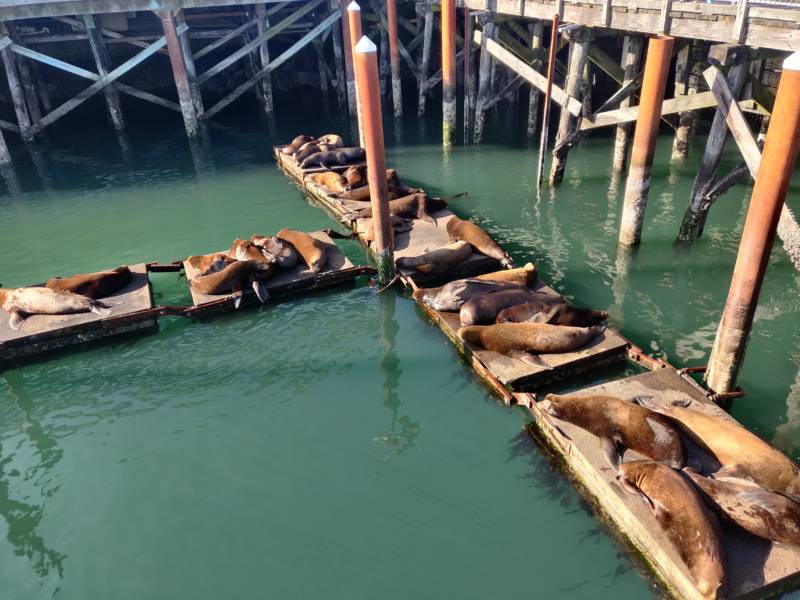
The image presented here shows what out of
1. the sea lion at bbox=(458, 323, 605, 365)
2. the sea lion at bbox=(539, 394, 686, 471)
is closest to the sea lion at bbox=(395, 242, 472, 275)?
the sea lion at bbox=(458, 323, 605, 365)

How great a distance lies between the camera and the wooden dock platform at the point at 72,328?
914cm

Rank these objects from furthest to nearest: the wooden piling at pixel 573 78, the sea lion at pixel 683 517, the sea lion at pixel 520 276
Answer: the wooden piling at pixel 573 78 → the sea lion at pixel 520 276 → the sea lion at pixel 683 517

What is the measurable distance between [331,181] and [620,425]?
33.9ft

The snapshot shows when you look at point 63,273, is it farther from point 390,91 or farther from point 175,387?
point 390,91

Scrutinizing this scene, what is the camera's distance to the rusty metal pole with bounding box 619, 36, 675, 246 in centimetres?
940

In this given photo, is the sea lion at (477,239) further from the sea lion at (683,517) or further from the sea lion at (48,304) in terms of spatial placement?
the sea lion at (48,304)

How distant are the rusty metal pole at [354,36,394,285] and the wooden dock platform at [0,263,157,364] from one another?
3909 mm

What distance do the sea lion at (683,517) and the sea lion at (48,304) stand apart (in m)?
7.99

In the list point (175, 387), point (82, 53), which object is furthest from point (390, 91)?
point (175, 387)

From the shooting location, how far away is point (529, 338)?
26.2ft

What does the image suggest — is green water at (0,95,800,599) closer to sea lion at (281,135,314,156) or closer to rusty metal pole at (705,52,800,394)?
rusty metal pole at (705,52,800,394)

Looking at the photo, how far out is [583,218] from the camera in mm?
13289

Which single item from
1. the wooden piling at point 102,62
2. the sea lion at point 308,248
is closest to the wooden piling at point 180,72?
the wooden piling at point 102,62

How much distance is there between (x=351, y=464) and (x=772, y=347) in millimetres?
6163
